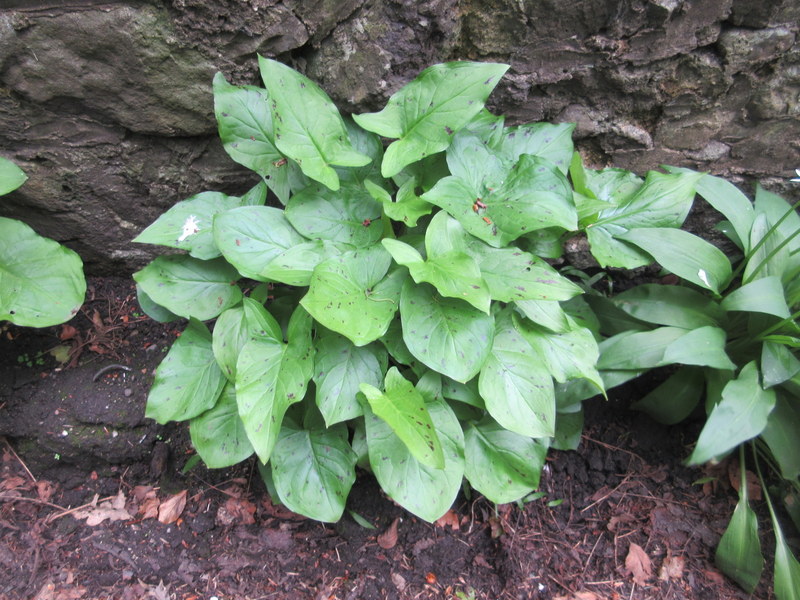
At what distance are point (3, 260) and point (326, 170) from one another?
1125 mm

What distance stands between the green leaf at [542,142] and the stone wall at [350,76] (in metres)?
0.19

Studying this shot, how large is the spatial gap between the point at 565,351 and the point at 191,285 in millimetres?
1211

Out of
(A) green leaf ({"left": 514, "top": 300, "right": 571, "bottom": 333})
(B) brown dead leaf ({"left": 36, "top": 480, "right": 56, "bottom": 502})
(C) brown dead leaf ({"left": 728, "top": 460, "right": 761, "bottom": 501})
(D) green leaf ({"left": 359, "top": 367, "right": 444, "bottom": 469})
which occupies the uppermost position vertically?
(A) green leaf ({"left": 514, "top": 300, "right": 571, "bottom": 333})

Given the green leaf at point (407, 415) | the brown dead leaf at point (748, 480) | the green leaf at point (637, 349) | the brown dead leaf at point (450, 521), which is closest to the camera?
the green leaf at point (407, 415)

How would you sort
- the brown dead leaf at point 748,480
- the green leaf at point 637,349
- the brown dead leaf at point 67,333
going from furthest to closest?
1. the brown dead leaf at point 67,333
2. the brown dead leaf at point 748,480
3. the green leaf at point 637,349

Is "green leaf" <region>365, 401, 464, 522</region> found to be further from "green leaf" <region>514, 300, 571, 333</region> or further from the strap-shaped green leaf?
the strap-shaped green leaf

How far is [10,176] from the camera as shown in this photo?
1.76 m

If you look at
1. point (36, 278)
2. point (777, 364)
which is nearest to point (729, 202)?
point (777, 364)

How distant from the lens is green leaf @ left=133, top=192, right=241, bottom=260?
1688mm

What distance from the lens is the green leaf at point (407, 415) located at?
138 cm

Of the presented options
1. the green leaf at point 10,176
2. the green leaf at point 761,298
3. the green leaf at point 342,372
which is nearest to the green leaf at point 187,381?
the green leaf at point 342,372

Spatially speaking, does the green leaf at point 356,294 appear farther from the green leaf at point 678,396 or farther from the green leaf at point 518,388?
the green leaf at point 678,396

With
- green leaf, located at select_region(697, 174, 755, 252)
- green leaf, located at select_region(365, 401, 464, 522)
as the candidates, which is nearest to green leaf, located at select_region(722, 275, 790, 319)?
green leaf, located at select_region(697, 174, 755, 252)

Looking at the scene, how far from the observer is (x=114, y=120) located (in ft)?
6.13
